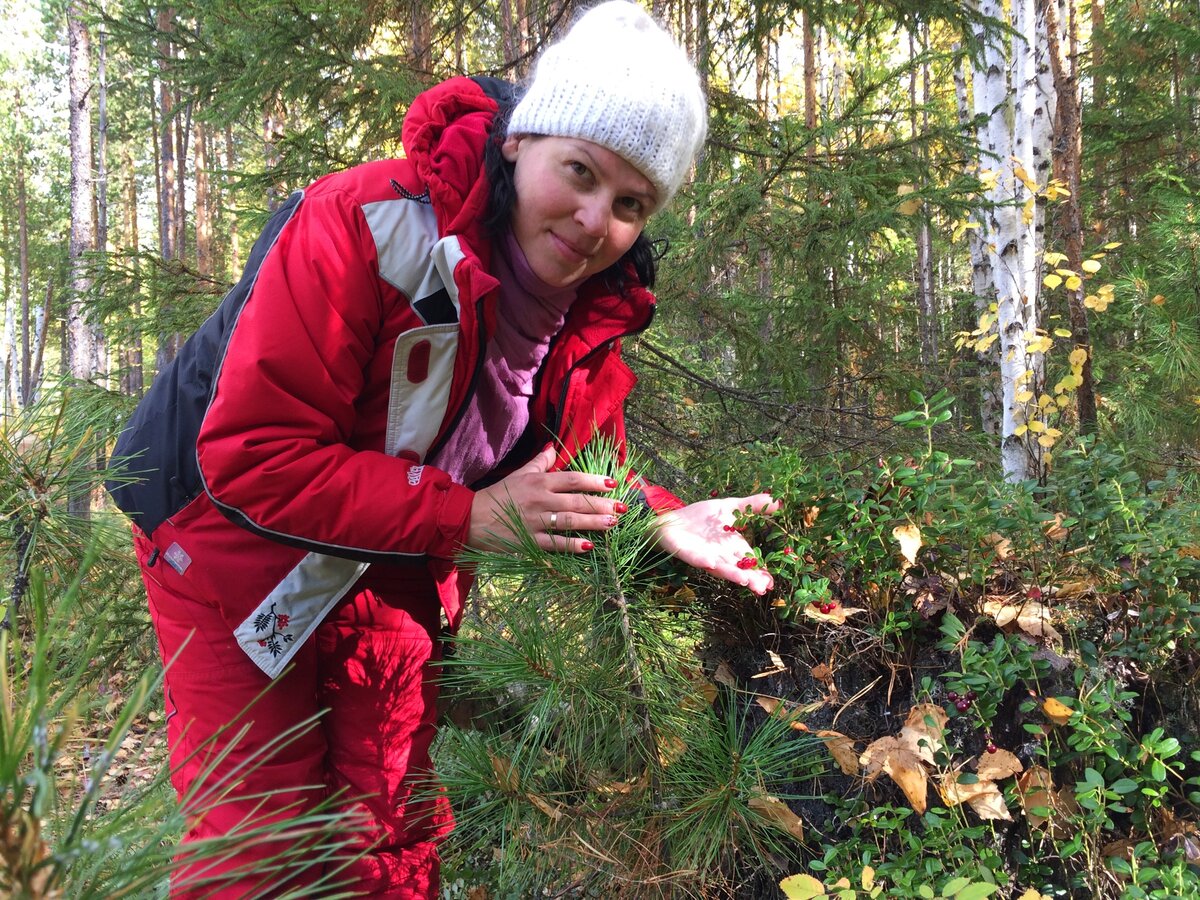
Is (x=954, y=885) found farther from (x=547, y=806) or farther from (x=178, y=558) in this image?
(x=178, y=558)

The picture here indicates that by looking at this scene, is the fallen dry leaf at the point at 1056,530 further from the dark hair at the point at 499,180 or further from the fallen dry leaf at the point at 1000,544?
the dark hair at the point at 499,180

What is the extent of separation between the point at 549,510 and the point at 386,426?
1.57ft

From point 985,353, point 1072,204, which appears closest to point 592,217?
point 1072,204

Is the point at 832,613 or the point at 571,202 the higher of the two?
the point at 571,202

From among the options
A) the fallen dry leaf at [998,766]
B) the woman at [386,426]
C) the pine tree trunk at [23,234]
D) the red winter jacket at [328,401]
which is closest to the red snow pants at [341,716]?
the woman at [386,426]

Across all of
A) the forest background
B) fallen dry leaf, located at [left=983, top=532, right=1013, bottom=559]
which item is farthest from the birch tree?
fallen dry leaf, located at [left=983, top=532, right=1013, bottom=559]

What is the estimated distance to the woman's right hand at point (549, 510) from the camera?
1.58 meters

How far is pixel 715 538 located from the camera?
5.60 feet

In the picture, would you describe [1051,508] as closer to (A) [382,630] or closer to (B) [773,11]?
(A) [382,630]

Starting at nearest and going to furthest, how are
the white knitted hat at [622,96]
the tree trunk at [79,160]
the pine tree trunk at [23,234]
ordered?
the white knitted hat at [622,96]
the tree trunk at [79,160]
the pine tree trunk at [23,234]

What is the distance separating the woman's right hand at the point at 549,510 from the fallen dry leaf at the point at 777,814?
589 millimetres

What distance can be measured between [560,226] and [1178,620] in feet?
4.81

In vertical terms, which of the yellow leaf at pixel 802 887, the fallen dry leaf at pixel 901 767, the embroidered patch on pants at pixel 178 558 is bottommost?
the yellow leaf at pixel 802 887

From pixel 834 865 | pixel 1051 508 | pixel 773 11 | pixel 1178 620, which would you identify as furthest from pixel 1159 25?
pixel 834 865
